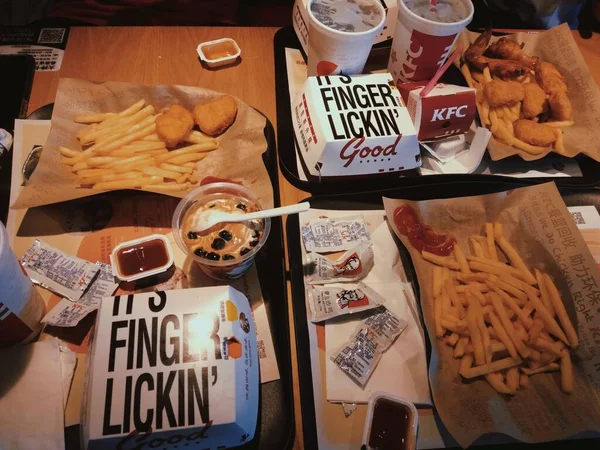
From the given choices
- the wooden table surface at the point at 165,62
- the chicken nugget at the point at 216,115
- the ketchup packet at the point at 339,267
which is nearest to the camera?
the ketchup packet at the point at 339,267

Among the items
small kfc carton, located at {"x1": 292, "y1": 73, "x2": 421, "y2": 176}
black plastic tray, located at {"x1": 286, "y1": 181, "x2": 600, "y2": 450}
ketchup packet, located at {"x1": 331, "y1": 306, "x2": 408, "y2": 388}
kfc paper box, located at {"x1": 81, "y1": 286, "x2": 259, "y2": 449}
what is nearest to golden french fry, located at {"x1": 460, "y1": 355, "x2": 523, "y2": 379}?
black plastic tray, located at {"x1": 286, "y1": 181, "x2": 600, "y2": 450}

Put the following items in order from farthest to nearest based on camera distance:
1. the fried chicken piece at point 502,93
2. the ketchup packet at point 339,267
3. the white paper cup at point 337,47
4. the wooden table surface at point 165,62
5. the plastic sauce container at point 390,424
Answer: the wooden table surface at point 165,62
the fried chicken piece at point 502,93
the white paper cup at point 337,47
the ketchup packet at point 339,267
the plastic sauce container at point 390,424

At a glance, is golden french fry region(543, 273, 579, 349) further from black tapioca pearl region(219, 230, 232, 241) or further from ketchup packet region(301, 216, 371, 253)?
black tapioca pearl region(219, 230, 232, 241)

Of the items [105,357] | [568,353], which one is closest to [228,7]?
[105,357]

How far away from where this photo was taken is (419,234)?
1.60 meters

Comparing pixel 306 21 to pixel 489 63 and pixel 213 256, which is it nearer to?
pixel 489 63

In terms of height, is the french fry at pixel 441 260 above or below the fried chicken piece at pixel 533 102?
below

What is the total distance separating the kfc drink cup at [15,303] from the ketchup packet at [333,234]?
0.87 meters

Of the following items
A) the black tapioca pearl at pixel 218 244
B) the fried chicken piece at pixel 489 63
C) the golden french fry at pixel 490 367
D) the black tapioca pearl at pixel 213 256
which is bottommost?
the golden french fry at pixel 490 367

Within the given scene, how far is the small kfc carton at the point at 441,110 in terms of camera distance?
1.65m

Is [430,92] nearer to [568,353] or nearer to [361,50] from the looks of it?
[361,50]

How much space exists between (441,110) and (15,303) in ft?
5.04

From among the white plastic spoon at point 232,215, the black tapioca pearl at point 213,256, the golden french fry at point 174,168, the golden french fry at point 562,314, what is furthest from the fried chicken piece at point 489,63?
the black tapioca pearl at point 213,256

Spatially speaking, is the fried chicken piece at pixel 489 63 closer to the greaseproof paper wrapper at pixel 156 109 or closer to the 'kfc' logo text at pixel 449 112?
the 'kfc' logo text at pixel 449 112
